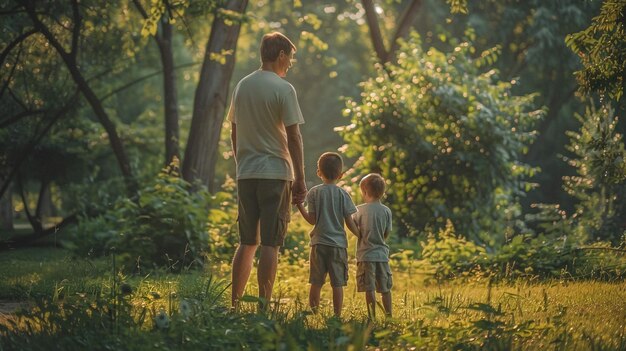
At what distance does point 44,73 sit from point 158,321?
14084mm

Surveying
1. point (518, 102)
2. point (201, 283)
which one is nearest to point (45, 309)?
point (201, 283)

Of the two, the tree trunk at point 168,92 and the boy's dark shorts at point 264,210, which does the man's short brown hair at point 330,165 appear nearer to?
the boy's dark shorts at point 264,210

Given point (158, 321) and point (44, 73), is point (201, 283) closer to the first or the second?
point (158, 321)

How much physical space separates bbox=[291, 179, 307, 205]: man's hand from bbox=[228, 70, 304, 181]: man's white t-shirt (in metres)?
0.08

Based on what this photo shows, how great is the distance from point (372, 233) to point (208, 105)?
7.05m

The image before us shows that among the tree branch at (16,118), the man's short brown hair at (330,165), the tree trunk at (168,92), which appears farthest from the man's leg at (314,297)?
the tree branch at (16,118)

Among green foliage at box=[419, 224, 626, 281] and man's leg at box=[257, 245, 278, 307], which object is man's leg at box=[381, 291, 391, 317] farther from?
green foliage at box=[419, 224, 626, 281]

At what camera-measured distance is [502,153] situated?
13984 mm

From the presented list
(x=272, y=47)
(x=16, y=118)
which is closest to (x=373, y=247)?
(x=272, y=47)

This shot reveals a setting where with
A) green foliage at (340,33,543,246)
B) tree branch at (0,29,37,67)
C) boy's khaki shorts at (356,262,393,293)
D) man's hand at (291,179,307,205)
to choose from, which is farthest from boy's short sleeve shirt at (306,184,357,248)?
tree branch at (0,29,37,67)

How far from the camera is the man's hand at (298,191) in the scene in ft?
21.0

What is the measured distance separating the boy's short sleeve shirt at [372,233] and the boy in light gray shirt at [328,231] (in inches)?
10.9

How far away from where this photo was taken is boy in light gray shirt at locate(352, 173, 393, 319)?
6.86 meters

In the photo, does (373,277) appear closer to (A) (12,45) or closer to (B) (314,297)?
(B) (314,297)
